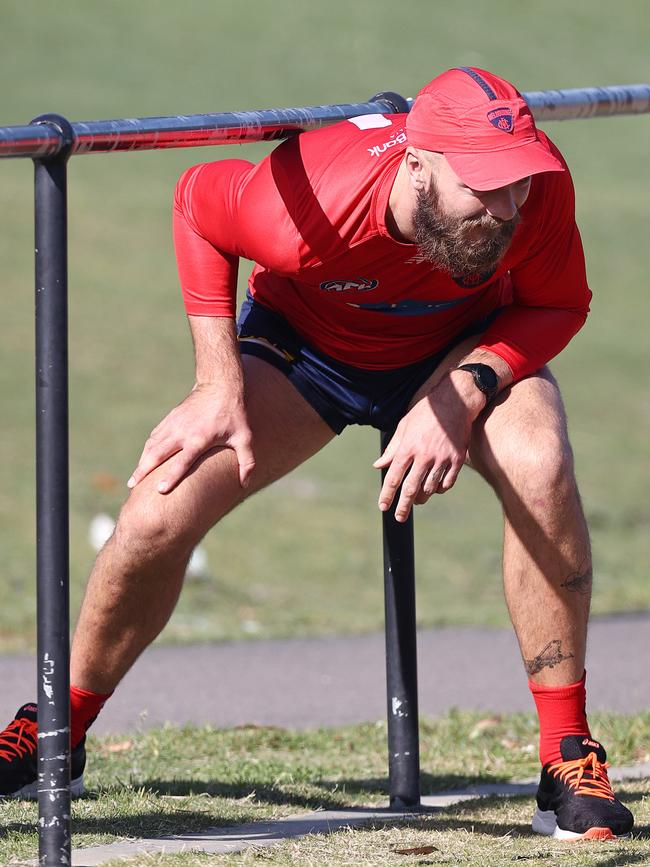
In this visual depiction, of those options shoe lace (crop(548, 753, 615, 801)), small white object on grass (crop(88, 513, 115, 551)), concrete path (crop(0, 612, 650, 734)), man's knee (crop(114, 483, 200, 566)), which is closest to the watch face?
man's knee (crop(114, 483, 200, 566))

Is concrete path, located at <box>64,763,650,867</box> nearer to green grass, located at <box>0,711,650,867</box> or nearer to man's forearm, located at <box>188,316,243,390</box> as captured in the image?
green grass, located at <box>0,711,650,867</box>

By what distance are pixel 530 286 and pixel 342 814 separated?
1251mm

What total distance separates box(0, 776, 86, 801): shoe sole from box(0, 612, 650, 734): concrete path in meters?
1.45

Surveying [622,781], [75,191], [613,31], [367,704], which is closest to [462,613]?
[367,704]

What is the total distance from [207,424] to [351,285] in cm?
44

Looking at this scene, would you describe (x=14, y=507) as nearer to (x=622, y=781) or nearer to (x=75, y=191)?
(x=622, y=781)

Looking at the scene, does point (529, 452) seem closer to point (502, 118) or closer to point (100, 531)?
point (502, 118)

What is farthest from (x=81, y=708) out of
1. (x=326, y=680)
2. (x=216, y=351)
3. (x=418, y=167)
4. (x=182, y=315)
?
(x=182, y=315)

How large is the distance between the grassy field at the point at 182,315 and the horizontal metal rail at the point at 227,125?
376 cm

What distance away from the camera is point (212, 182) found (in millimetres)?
3238

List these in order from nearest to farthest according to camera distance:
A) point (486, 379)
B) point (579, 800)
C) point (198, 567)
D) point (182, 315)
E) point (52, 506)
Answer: point (52, 506) → point (579, 800) → point (486, 379) → point (198, 567) → point (182, 315)

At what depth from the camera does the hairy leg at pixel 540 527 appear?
9.91 ft

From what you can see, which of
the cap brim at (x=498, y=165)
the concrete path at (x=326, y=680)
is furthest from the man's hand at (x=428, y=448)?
the concrete path at (x=326, y=680)

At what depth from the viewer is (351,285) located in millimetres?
3191
